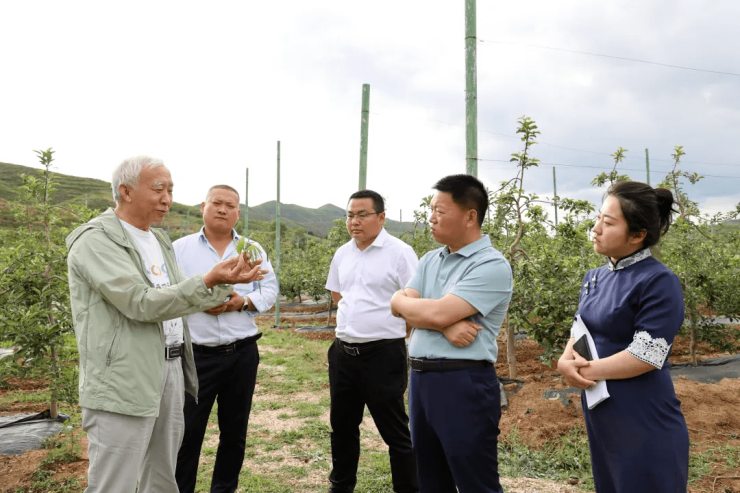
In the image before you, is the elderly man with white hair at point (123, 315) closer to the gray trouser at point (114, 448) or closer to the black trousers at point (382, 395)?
the gray trouser at point (114, 448)

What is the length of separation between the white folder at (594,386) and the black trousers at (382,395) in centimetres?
132

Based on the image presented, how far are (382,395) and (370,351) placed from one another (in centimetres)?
27

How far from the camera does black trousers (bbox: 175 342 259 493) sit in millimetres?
2932

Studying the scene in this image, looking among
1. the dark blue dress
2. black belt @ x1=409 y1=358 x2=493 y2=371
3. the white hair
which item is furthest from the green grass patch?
the white hair

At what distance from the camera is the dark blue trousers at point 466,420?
201cm

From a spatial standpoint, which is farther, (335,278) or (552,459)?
(552,459)

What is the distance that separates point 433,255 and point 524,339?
813 centimetres

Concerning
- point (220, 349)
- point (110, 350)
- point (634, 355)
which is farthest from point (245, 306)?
point (634, 355)

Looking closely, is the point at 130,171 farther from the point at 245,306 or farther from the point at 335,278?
the point at 335,278

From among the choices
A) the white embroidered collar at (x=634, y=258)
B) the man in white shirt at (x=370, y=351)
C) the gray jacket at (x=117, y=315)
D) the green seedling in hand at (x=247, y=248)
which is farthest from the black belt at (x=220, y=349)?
the white embroidered collar at (x=634, y=258)

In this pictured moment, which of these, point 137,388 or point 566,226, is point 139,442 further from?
point 566,226

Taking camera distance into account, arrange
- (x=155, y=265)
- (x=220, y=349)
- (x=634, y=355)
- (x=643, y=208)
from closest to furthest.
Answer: (x=634, y=355), (x=643, y=208), (x=155, y=265), (x=220, y=349)

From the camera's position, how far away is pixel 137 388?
1986 millimetres

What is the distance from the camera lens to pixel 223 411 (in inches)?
124
